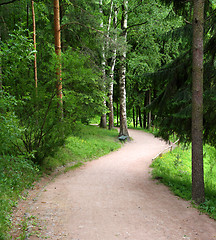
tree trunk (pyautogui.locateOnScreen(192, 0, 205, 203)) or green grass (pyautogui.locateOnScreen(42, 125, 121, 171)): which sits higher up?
tree trunk (pyautogui.locateOnScreen(192, 0, 205, 203))

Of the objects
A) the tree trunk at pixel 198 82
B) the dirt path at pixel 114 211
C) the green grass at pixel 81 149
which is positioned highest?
the tree trunk at pixel 198 82

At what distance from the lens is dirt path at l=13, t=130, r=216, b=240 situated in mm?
4836

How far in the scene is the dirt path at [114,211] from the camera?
4.84 meters

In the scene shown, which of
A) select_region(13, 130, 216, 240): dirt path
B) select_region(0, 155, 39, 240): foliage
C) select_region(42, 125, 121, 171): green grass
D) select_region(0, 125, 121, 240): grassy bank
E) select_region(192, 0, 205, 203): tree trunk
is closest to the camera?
select_region(0, 155, 39, 240): foliage

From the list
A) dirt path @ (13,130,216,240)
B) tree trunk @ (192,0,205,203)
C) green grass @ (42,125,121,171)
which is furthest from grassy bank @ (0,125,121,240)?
tree trunk @ (192,0,205,203)

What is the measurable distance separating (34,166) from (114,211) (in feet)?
11.7

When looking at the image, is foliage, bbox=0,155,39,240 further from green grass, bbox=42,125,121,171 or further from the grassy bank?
green grass, bbox=42,125,121,171

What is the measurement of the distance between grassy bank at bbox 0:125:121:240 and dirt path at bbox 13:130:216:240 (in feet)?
2.06

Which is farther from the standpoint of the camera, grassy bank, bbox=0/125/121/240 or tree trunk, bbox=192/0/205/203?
tree trunk, bbox=192/0/205/203

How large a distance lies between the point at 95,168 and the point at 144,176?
2.40 m

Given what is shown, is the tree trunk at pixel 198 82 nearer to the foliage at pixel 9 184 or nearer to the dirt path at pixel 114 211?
the dirt path at pixel 114 211

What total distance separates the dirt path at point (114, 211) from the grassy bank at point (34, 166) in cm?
63

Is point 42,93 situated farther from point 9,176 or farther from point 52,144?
point 9,176

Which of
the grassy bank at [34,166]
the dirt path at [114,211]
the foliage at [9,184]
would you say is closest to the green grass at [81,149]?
the grassy bank at [34,166]
